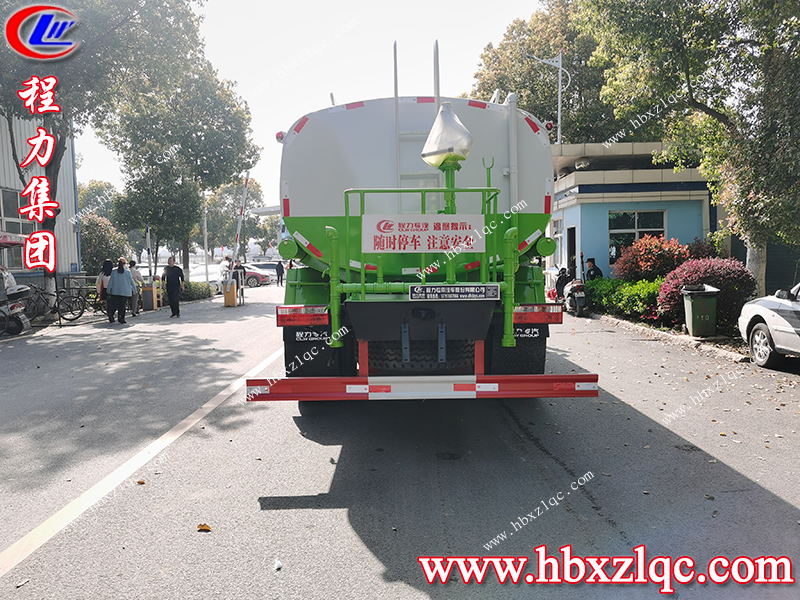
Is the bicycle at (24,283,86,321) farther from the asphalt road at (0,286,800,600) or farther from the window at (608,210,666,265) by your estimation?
the window at (608,210,666,265)

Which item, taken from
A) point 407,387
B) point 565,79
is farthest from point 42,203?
point 565,79

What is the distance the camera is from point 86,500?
4203mm

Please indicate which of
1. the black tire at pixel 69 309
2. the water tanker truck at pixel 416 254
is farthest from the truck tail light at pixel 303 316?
the black tire at pixel 69 309

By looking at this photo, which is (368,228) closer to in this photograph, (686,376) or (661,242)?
(686,376)

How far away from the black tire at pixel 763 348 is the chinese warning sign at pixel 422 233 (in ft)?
20.4

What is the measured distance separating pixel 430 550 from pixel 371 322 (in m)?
1.85

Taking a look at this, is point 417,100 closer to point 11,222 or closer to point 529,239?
point 529,239

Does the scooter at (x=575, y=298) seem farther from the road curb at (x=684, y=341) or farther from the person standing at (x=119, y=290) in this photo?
the person standing at (x=119, y=290)

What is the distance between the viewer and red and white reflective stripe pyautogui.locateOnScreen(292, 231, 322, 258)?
219 inches

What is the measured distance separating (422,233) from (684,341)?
28.0 feet

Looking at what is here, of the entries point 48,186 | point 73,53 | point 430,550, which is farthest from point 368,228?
point 48,186

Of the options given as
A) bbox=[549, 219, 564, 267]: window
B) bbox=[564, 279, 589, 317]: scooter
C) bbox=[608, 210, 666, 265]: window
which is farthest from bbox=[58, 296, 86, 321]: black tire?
bbox=[608, 210, 666, 265]: window

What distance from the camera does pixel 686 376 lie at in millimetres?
8484

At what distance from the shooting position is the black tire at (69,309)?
17.4m
